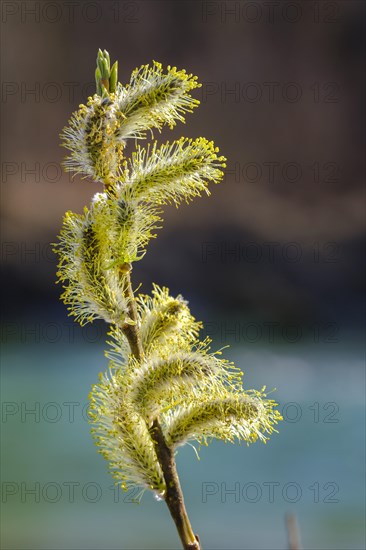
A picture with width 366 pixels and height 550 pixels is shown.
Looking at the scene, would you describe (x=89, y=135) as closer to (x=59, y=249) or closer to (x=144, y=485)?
(x=59, y=249)

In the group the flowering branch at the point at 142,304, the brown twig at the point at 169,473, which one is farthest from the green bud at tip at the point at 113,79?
the brown twig at the point at 169,473

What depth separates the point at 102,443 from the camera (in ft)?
5.66

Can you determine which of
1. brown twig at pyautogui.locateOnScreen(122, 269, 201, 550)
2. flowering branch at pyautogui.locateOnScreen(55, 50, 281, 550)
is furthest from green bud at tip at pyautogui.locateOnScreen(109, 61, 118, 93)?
brown twig at pyautogui.locateOnScreen(122, 269, 201, 550)

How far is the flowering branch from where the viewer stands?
166 centimetres

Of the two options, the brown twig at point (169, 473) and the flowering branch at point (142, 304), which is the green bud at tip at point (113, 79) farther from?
the brown twig at point (169, 473)

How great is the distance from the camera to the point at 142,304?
182 cm

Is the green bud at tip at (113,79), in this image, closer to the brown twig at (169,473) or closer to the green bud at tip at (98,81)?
the green bud at tip at (98,81)

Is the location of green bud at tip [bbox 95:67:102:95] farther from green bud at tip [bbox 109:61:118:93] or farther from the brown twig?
the brown twig

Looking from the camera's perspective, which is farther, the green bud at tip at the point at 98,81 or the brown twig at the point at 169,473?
the green bud at tip at the point at 98,81

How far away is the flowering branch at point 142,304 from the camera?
166 centimetres

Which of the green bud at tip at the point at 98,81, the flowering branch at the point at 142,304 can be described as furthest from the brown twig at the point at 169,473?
the green bud at tip at the point at 98,81

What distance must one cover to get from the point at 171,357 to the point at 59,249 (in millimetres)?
461

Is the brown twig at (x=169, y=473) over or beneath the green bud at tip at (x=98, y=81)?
beneath

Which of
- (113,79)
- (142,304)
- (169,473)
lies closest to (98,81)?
(113,79)
